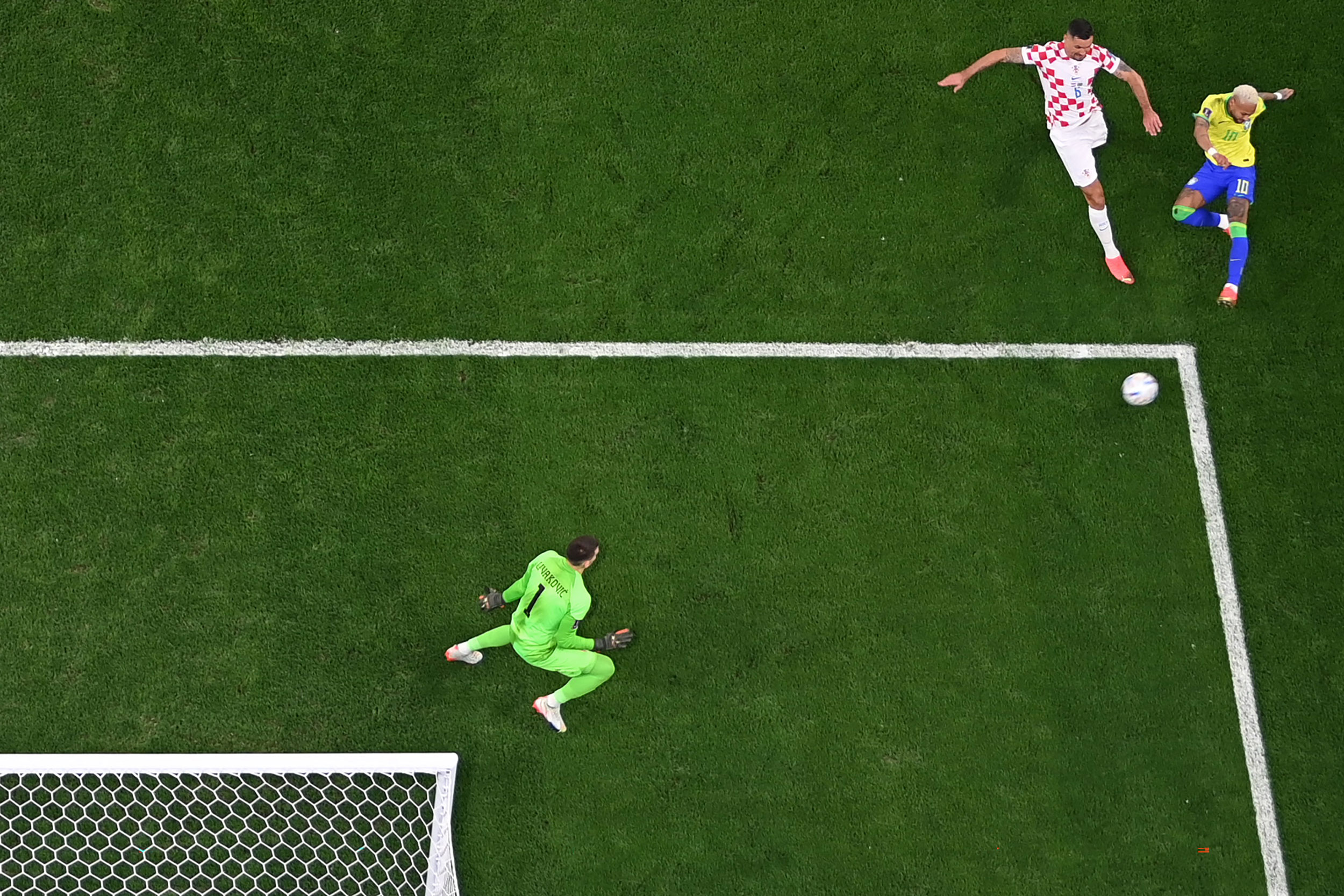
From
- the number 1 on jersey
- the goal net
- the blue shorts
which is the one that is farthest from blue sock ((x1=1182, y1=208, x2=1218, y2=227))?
the goal net

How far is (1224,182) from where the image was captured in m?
6.52

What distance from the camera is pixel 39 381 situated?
6.23 m

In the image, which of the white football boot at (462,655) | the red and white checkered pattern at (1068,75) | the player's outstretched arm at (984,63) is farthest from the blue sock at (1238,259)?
the white football boot at (462,655)

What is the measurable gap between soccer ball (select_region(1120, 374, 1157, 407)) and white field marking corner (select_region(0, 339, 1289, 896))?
0.33m

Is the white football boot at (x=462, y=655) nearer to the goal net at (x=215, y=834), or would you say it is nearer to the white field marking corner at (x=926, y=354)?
the goal net at (x=215, y=834)

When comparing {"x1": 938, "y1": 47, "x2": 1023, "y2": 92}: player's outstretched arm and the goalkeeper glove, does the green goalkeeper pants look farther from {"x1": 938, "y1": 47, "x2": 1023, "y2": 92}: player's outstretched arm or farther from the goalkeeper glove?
{"x1": 938, "y1": 47, "x2": 1023, "y2": 92}: player's outstretched arm

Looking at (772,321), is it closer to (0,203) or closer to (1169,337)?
(1169,337)

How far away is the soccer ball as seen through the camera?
20.6 ft

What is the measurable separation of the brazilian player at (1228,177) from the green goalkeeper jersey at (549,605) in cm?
507

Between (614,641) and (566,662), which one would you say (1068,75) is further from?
(566,662)

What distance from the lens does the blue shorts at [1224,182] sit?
21.2 feet

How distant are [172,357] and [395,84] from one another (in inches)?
98.7

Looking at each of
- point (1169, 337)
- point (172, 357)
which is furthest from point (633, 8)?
point (1169, 337)

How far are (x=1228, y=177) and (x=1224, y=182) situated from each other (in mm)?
39
